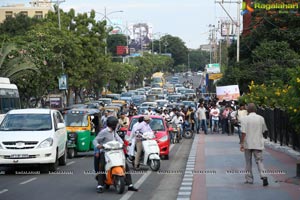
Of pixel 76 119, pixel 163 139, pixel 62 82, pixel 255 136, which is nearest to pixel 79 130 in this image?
pixel 76 119

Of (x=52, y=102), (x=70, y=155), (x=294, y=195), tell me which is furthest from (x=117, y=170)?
(x=52, y=102)

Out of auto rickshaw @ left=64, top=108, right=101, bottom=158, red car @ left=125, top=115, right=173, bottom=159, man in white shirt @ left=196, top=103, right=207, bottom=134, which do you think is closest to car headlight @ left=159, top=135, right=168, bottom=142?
red car @ left=125, top=115, right=173, bottom=159

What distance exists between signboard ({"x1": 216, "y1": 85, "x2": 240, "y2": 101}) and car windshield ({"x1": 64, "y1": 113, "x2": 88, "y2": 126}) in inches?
959

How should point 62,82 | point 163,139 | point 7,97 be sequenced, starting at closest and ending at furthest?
1. point 163,139
2. point 7,97
3. point 62,82

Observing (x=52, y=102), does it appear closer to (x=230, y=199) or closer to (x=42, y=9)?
(x=230, y=199)

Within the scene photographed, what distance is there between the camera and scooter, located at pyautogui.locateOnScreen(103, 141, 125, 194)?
50.5ft

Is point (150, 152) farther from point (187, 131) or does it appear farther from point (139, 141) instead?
point (187, 131)

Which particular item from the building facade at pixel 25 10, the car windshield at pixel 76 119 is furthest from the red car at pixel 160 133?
the building facade at pixel 25 10

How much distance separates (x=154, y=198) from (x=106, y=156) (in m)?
1.46

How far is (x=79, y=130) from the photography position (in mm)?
Answer: 28672

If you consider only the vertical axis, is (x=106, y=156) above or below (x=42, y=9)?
below

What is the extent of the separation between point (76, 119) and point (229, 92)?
2507cm

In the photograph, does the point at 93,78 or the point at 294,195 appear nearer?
the point at 294,195

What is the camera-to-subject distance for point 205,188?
53.3ft
